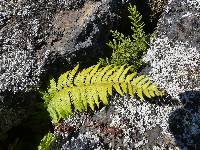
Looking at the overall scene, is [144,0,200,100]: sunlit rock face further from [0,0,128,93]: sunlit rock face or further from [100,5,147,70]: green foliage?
[0,0,128,93]: sunlit rock face

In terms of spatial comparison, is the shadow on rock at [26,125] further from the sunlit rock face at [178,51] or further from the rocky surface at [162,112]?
the sunlit rock face at [178,51]

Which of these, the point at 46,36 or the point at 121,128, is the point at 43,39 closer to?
the point at 46,36

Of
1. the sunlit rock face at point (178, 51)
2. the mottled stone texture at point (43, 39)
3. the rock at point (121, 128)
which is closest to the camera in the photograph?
the rock at point (121, 128)

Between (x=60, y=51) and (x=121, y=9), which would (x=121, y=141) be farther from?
(x=121, y=9)

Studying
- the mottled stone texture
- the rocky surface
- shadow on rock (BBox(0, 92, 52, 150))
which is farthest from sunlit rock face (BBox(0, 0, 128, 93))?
the rocky surface

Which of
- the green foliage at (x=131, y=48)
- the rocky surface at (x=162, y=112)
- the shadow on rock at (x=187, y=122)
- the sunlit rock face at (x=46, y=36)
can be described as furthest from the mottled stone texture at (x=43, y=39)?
the shadow on rock at (x=187, y=122)

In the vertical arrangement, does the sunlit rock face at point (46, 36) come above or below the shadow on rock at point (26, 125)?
above
